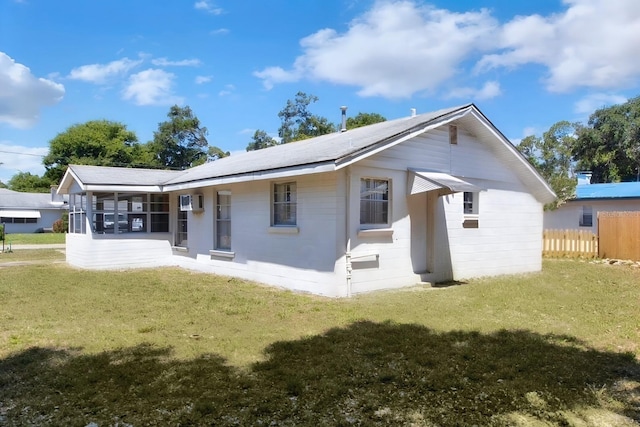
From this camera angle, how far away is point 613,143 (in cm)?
4038

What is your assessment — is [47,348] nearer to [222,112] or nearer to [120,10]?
[120,10]

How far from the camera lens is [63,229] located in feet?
139

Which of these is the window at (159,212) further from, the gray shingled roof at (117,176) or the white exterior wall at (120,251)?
the gray shingled roof at (117,176)

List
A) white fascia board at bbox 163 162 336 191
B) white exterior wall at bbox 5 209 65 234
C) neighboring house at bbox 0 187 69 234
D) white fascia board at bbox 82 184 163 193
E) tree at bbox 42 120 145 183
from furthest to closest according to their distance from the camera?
tree at bbox 42 120 145 183 < white exterior wall at bbox 5 209 65 234 < neighboring house at bbox 0 187 69 234 < white fascia board at bbox 82 184 163 193 < white fascia board at bbox 163 162 336 191

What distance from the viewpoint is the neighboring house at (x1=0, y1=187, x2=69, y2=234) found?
44.8 meters

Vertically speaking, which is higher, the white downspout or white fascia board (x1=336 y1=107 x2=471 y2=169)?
white fascia board (x1=336 y1=107 x2=471 y2=169)

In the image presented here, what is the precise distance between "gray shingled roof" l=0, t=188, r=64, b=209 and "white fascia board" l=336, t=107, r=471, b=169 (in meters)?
44.3

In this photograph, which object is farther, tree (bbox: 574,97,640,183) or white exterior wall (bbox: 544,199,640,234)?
tree (bbox: 574,97,640,183)

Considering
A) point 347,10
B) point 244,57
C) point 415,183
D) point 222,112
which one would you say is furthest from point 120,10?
point 222,112

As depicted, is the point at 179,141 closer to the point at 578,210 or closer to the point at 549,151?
the point at 549,151

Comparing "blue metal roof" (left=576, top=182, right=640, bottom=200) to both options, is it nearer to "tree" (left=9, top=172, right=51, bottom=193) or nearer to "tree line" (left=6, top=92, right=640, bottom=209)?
"tree line" (left=6, top=92, right=640, bottom=209)

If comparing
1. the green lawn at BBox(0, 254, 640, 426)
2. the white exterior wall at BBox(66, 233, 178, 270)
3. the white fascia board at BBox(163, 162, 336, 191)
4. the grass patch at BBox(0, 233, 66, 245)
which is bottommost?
the green lawn at BBox(0, 254, 640, 426)

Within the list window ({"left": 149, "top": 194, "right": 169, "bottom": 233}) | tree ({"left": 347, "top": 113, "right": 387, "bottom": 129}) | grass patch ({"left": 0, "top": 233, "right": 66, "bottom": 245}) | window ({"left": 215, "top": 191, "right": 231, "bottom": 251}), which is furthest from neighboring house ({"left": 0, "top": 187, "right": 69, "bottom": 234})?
window ({"left": 215, "top": 191, "right": 231, "bottom": 251})

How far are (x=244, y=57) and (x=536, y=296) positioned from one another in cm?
1395
